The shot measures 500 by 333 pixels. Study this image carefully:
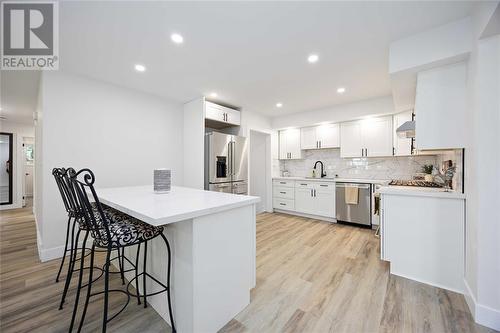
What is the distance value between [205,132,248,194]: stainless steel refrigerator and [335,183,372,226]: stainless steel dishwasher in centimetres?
192

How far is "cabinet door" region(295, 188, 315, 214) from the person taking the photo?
174 inches

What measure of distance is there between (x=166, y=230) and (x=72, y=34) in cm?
213

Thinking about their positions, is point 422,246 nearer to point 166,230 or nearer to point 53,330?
point 166,230

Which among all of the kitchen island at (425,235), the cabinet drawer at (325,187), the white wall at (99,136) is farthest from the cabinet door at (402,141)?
the white wall at (99,136)

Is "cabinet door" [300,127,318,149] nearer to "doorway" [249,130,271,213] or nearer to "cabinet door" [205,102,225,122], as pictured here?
"doorway" [249,130,271,213]

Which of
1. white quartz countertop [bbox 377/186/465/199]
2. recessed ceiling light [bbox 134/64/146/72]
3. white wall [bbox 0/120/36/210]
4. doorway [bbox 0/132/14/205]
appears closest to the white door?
white quartz countertop [bbox 377/186/465/199]

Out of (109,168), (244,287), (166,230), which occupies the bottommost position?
(244,287)

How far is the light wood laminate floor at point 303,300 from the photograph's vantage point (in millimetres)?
1461

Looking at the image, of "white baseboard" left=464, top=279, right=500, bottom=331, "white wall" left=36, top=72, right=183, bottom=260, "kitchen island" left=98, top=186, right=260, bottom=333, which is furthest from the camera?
"white wall" left=36, top=72, right=183, bottom=260

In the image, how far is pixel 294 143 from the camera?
5.09m

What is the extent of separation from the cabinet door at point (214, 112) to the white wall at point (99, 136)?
2.18ft

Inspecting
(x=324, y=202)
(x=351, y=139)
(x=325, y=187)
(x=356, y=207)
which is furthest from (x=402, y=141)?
(x=324, y=202)

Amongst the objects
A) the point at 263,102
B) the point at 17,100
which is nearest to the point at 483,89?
the point at 263,102

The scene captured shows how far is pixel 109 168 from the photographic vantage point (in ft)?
10.1
